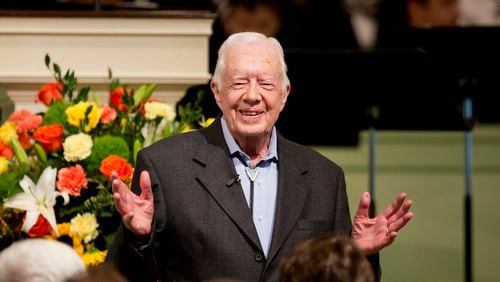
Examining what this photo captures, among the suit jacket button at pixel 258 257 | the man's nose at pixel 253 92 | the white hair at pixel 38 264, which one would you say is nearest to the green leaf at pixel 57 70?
the man's nose at pixel 253 92

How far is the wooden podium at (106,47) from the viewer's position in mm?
4488

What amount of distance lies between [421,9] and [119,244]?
4001 millimetres

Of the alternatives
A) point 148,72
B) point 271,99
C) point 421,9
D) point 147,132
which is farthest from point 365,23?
point 271,99

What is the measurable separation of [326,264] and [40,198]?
63.3 inches

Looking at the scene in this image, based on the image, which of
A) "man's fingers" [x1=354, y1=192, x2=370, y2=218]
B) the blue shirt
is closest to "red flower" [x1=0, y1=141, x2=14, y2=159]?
the blue shirt

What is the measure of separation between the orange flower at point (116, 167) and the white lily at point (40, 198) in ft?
0.52

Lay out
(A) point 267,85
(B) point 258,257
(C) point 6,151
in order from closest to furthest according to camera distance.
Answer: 1. (B) point 258,257
2. (A) point 267,85
3. (C) point 6,151

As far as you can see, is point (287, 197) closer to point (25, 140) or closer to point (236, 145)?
point (236, 145)

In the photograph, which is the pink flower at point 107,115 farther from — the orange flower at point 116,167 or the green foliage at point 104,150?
the orange flower at point 116,167

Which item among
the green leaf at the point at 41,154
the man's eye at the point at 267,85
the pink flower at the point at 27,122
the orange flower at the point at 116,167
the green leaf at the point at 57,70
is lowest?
the orange flower at the point at 116,167

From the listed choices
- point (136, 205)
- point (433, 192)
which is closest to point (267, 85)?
point (136, 205)

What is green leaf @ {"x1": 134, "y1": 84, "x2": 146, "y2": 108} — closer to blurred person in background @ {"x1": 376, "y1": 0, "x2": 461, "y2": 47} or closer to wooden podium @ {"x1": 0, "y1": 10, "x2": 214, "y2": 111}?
wooden podium @ {"x1": 0, "y1": 10, "x2": 214, "y2": 111}

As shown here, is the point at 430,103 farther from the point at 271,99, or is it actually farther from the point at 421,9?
the point at 271,99

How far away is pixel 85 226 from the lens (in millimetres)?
3711
